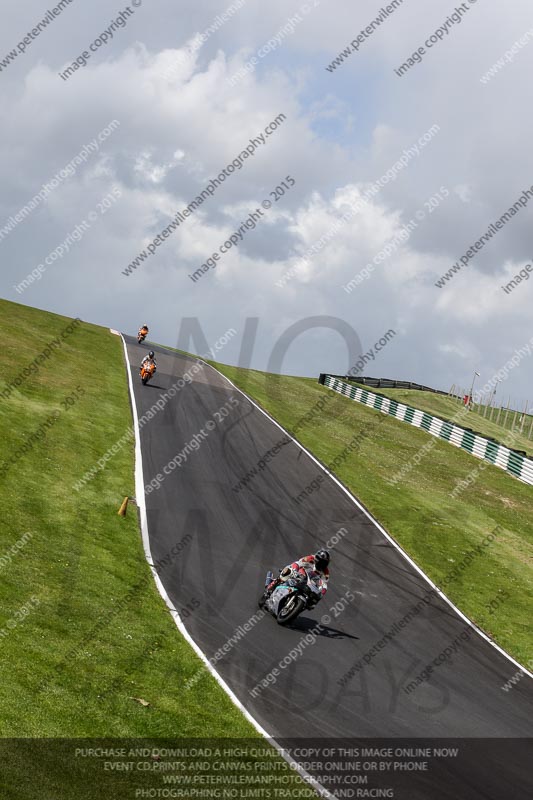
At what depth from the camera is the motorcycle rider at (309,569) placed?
1553 cm

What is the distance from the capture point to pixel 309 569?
16.1m

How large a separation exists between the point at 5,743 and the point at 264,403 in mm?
36787

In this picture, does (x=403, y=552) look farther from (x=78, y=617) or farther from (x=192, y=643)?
(x=78, y=617)

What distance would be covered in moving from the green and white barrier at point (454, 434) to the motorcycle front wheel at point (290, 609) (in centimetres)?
2711

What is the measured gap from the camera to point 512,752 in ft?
41.3

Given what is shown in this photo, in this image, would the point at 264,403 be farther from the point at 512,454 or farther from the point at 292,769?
the point at 292,769

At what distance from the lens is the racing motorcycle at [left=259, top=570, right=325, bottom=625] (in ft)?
51.2

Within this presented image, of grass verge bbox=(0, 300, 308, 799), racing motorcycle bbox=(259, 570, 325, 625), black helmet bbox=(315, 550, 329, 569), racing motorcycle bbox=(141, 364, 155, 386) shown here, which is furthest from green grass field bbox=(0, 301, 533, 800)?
black helmet bbox=(315, 550, 329, 569)

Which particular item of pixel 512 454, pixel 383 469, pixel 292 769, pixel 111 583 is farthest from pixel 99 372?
pixel 292 769

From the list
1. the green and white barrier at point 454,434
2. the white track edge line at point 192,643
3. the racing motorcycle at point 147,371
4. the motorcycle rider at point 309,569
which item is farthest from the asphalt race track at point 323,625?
the green and white barrier at point 454,434

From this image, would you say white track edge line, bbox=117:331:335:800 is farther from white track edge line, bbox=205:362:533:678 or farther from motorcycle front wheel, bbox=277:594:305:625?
white track edge line, bbox=205:362:533:678

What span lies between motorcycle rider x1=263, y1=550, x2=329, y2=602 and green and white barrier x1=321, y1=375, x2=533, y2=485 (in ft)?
87.4

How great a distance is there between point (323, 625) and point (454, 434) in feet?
→ 109

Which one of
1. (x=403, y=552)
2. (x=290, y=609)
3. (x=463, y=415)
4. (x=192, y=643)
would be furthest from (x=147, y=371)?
(x=463, y=415)
